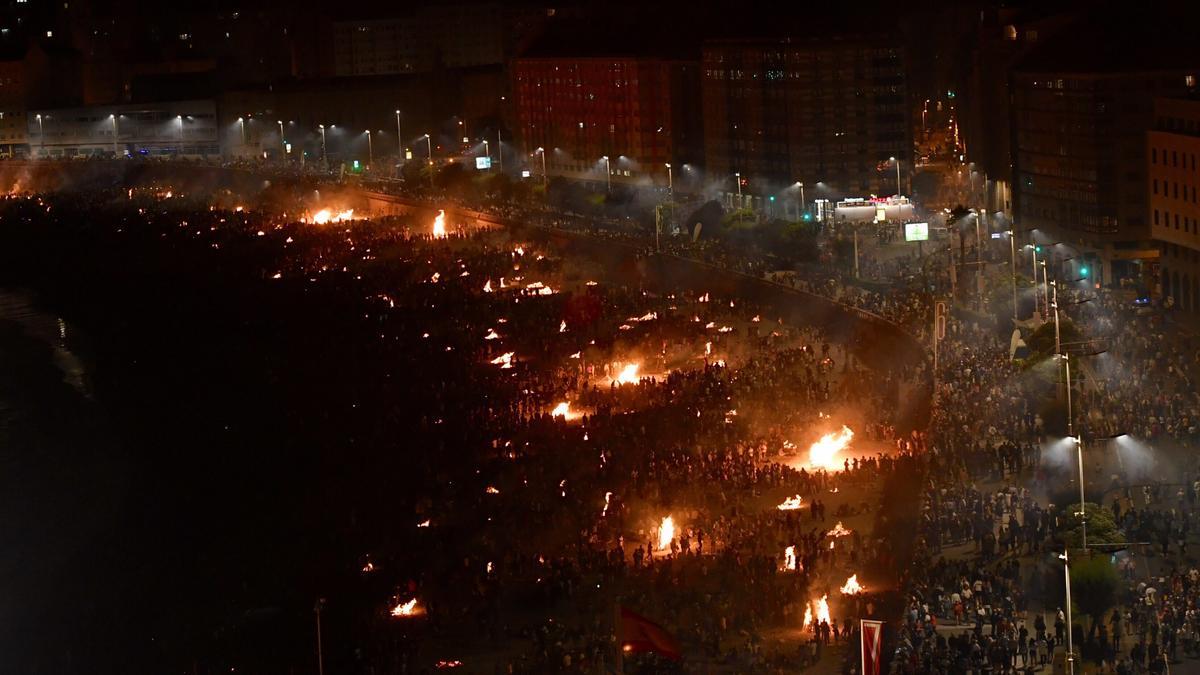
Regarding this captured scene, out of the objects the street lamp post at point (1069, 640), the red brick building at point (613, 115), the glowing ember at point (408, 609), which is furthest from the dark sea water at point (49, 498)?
the red brick building at point (613, 115)

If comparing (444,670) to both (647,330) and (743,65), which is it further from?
(743,65)

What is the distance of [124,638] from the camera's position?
31094mm

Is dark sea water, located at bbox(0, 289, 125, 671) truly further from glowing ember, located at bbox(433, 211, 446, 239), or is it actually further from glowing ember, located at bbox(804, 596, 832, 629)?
glowing ember, located at bbox(433, 211, 446, 239)

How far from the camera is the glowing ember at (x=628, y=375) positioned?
47156 millimetres

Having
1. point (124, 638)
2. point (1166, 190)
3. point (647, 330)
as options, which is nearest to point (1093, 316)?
point (1166, 190)

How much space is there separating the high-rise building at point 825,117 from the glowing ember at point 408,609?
1895 inches

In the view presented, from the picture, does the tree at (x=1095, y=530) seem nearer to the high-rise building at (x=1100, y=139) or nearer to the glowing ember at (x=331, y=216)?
the high-rise building at (x=1100, y=139)

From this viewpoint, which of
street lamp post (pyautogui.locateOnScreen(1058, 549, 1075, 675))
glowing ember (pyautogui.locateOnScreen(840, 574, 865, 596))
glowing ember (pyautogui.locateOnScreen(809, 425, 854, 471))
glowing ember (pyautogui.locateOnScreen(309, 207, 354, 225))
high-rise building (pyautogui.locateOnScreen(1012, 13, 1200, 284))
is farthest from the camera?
glowing ember (pyautogui.locateOnScreen(309, 207, 354, 225))

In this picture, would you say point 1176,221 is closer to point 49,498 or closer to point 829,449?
point 829,449

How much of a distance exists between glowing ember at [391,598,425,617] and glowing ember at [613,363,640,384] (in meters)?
17.3

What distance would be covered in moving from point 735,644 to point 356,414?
829 inches

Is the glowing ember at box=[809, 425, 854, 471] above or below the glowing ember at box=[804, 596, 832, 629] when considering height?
above

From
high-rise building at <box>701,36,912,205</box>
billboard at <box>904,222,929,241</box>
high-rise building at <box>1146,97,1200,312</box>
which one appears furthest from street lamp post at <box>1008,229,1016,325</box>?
high-rise building at <box>701,36,912,205</box>

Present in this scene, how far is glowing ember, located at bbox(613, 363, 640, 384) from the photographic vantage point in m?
47.2
